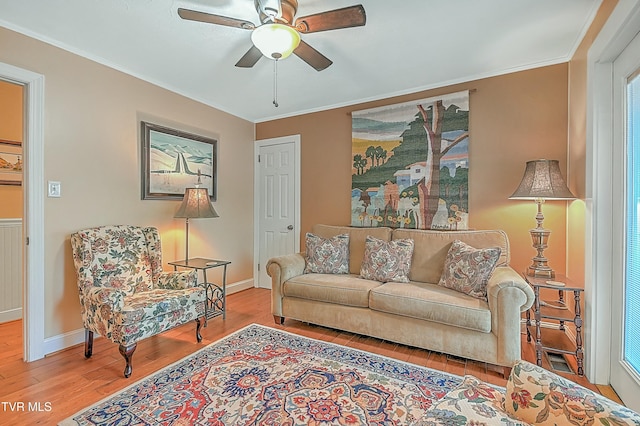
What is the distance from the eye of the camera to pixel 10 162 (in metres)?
3.26

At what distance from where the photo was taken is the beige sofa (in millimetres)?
2082

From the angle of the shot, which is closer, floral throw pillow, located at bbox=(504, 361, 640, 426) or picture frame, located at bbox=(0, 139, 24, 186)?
floral throw pillow, located at bbox=(504, 361, 640, 426)

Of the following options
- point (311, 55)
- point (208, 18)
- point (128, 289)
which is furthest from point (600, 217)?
point (128, 289)

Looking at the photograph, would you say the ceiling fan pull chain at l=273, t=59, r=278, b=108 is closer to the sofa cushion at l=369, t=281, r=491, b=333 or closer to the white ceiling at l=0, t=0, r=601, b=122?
the white ceiling at l=0, t=0, r=601, b=122

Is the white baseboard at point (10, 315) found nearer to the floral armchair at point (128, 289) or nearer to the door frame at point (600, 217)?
the floral armchair at point (128, 289)

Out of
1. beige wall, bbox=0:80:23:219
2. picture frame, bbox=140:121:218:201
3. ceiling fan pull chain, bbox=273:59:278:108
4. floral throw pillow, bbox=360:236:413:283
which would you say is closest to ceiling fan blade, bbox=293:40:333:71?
ceiling fan pull chain, bbox=273:59:278:108

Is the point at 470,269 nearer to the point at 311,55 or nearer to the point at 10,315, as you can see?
the point at 311,55

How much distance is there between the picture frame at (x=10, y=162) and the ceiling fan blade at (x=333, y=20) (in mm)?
3430

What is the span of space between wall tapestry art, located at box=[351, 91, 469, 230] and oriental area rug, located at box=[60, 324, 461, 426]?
1.57 meters

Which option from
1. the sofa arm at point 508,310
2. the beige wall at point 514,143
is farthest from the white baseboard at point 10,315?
the beige wall at point 514,143

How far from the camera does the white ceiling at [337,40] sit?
2002mm

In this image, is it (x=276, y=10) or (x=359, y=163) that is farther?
(x=359, y=163)

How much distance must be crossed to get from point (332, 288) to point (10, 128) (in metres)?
3.84

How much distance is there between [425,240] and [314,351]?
57.2 inches
